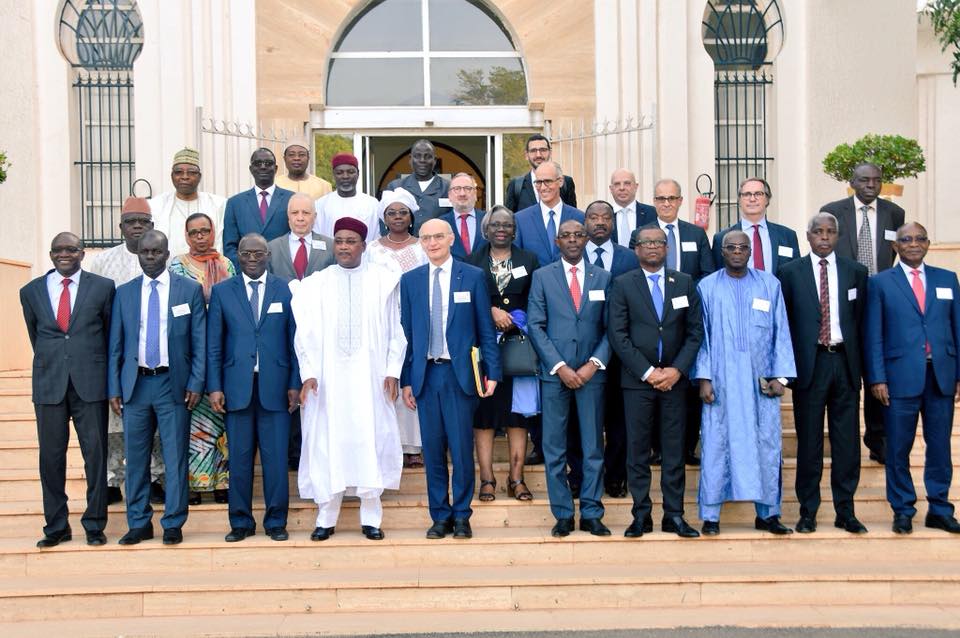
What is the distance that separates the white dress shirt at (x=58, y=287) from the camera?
7.66 m

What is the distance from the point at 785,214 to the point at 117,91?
7.81 m

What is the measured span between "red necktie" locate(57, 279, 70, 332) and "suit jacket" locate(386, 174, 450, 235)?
116 inches

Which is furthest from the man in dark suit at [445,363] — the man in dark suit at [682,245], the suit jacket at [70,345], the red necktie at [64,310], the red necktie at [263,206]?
the red necktie at [64,310]

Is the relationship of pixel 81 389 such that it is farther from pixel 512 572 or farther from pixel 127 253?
pixel 512 572

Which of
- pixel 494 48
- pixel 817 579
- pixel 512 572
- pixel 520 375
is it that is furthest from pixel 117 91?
pixel 817 579

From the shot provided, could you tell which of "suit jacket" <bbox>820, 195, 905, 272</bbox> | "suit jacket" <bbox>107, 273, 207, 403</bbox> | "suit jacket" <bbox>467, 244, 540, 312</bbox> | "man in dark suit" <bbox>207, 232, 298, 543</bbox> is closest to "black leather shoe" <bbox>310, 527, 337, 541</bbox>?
"man in dark suit" <bbox>207, 232, 298, 543</bbox>

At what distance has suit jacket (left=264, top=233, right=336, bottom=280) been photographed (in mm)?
8578

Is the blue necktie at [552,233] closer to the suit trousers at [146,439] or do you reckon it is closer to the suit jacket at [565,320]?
the suit jacket at [565,320]

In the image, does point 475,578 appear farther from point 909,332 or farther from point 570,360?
point 909,332

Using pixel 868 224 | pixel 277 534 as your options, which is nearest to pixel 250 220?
Answer: pixel 277 534

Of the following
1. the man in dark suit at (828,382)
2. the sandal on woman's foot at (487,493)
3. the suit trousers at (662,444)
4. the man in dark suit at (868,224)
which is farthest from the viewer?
the man in dark suit at (868,224)

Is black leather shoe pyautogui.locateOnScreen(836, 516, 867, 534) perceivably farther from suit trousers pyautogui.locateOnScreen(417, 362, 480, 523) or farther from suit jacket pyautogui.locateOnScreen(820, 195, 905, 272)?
suit trousers pyautogui.locateOnScreen(417, 362, 480, 523)

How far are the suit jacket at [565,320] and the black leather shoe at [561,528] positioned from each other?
0.94m

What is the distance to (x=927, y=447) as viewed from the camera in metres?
7.85
